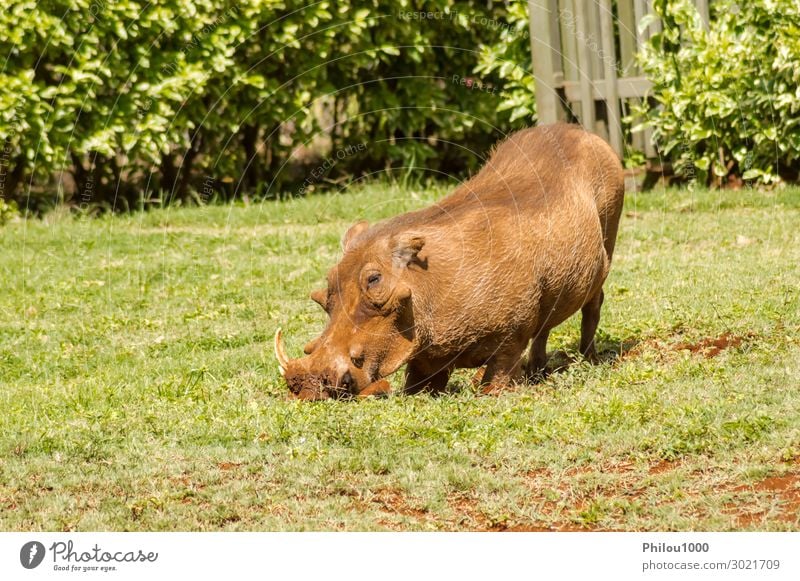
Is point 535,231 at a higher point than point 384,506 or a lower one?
higher

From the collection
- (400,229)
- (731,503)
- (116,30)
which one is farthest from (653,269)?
(116,30)

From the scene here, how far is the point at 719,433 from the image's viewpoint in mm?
5777

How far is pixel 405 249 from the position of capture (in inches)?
252

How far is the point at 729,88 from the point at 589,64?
1.39 metres

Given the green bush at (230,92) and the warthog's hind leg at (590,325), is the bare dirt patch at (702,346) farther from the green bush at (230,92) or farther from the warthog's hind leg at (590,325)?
the green bush at (230,92)

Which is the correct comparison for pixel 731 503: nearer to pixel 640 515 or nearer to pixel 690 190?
pixel 640 515

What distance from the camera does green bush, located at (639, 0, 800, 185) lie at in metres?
11.3

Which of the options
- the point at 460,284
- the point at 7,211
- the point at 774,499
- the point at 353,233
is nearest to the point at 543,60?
the point at 7,211

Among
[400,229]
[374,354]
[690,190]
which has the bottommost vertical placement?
[690,190]

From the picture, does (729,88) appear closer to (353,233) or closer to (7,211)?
(353,233)

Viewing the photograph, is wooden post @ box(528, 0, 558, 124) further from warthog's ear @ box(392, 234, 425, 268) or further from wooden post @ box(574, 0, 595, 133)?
warthog's ear @ box(392, 234, 425, 268)

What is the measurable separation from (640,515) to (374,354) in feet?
5.52

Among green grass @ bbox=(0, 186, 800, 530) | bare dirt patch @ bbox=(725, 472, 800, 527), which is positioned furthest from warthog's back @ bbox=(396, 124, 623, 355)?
bare dirt patch @ bbox=(725, 472, 800, 527)

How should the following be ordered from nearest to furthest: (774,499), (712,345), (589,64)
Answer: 1. (774,499)
2. (712,345)
3. (589,64)
